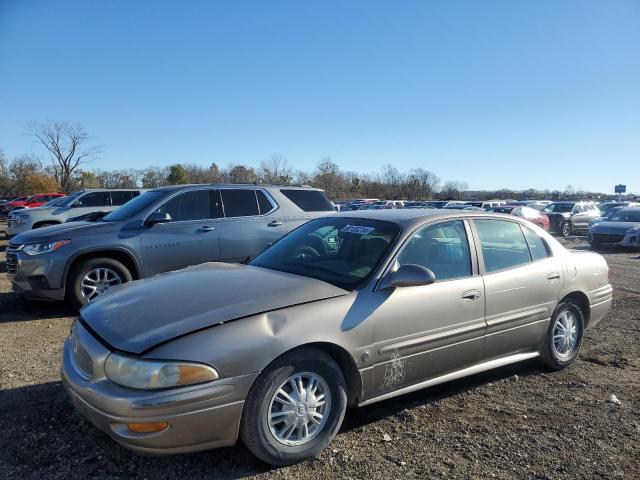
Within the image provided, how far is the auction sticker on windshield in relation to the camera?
3.85m

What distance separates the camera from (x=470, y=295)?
3.73 meters

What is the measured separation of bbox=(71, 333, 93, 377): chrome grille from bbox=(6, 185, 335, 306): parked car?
258 cm

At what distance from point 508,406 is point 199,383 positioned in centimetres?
254

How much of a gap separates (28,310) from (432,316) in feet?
19.4

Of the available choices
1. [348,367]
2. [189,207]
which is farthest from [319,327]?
[189,207]

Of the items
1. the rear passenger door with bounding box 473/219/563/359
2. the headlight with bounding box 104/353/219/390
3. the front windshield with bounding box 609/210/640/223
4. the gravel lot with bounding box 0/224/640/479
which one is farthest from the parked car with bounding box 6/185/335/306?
the front windshield with bounding box 609/210/640/223

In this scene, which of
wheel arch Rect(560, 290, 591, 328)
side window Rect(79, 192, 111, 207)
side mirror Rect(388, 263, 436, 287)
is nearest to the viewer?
side mirror Rect(388, 263, 436, 287)

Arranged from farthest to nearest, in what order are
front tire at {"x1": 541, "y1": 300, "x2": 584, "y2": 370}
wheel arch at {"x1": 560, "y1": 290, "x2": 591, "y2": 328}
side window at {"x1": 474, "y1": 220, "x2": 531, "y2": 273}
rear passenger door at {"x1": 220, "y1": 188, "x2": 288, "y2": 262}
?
rear passenger door at {"x1": 220, "y1": 188, "x2": 288, "y2": 262}
wheel arch at {"x1": 560, "y1": 290, "x2": 591, "y2": 328}
front tire at {"x1": 541, "y1": 300, "x2": 584, "y2": 370}
side window at {"x1": 474, "y1": 220, "x2": 531, "y2": 273}

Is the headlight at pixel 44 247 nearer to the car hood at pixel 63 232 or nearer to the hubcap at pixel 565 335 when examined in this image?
the car hood at pixel 63 232

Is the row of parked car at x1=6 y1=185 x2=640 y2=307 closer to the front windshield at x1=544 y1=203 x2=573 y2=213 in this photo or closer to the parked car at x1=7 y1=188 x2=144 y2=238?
the parked car at x1=7 y1=188 x2=144 y2=238

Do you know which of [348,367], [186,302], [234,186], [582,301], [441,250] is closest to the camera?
Result: [186,302]

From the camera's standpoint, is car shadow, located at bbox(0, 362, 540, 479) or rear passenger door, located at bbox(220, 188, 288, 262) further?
rear passenger door, located at bbox(220, 188, 288, 262)

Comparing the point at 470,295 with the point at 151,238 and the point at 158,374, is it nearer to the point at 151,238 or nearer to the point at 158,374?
the point at 158,374

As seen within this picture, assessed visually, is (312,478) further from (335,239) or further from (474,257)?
(474,257)
